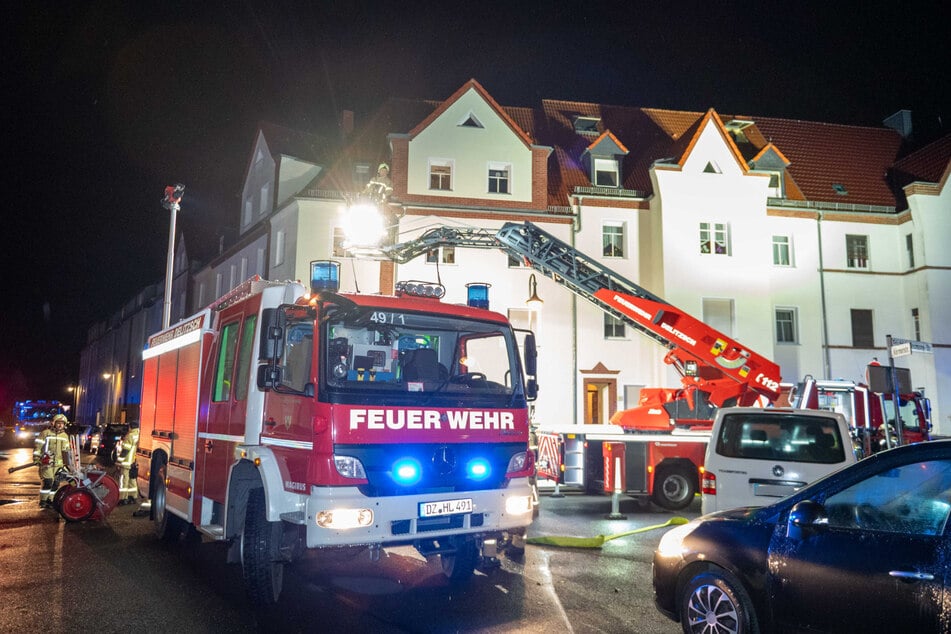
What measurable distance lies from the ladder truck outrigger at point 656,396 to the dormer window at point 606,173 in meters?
12.3

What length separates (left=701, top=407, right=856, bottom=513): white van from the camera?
7.98m

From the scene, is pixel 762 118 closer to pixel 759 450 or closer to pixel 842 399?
pixel 842 399

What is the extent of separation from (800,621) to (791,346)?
77.8 feet

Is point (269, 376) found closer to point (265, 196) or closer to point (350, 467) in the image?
point (350, 467)

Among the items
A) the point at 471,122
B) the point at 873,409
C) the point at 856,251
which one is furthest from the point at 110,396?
the point at 873,409

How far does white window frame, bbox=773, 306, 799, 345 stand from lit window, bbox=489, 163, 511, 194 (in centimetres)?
1101

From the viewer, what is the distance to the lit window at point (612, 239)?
1014 inches

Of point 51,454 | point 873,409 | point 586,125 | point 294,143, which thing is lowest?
point 51,454

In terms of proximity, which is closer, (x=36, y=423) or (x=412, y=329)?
(x=412, y=329)

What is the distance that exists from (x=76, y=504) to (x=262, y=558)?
6.33 metres

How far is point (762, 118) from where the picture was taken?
31578mm

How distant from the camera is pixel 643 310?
547 inches

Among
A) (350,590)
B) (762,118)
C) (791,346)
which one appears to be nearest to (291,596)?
(350,590)

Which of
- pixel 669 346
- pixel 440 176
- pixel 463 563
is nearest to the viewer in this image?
pixel 463 563
